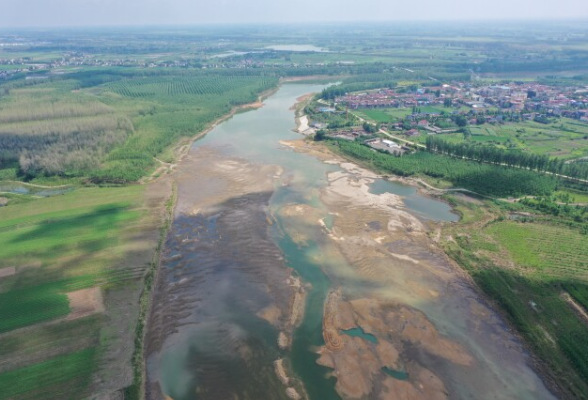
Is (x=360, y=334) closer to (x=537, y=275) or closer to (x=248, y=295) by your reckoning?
(x=248, y=295)

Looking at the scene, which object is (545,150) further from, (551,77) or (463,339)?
(551,77)

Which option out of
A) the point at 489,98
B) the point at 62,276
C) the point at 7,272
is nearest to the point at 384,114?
the point at 489,98

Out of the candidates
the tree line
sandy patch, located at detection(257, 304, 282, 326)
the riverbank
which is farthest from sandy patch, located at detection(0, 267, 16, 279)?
the tree line

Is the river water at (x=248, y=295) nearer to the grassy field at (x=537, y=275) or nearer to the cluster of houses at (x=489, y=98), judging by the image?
the grassy field at (x=537, y=275)

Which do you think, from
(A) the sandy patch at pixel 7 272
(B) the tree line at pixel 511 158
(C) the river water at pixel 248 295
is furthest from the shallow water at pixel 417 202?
(A) the sandy patch at pixel 7 272

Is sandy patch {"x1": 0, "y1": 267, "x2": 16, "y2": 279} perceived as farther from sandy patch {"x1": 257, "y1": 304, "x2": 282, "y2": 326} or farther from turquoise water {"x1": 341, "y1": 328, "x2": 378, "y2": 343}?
turquoise water {"x1": 341, "y1": 328, "x2": 378, "y2": 343}

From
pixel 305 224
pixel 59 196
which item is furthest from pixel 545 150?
pixel 59 196
